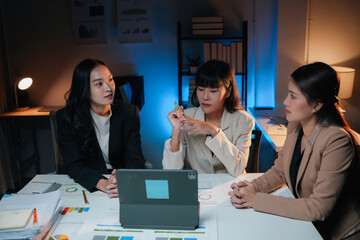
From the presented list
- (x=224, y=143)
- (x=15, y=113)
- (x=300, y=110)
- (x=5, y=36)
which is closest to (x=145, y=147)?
(x=15, y=113)

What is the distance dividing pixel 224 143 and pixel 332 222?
66 centimetres

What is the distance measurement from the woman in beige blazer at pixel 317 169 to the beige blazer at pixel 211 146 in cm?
30

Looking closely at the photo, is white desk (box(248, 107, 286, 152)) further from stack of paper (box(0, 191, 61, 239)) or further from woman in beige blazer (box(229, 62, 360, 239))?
stack of paper (box(0, 191, 61, 239))

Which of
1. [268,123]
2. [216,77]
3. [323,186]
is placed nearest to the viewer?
[323,186]

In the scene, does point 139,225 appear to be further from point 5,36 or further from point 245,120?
point 5,36

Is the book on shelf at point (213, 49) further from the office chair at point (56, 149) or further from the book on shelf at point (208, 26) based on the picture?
the office chair at point (56, 149)

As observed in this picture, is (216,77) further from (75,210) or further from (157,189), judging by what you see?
(75,210)

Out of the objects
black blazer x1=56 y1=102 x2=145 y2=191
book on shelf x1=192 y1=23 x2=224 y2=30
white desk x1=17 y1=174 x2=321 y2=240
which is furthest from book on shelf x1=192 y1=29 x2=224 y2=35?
white desk x1=17 y1=174 x2=321 y2=240

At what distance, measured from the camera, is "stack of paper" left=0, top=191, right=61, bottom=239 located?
1295 mm

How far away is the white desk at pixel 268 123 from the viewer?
2.64 metres

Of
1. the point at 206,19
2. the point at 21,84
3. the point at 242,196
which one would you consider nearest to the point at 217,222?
the point at 242,196

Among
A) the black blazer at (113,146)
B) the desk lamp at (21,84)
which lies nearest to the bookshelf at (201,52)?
the black blazer at (113,146)

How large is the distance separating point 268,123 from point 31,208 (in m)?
2.30

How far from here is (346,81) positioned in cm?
329
